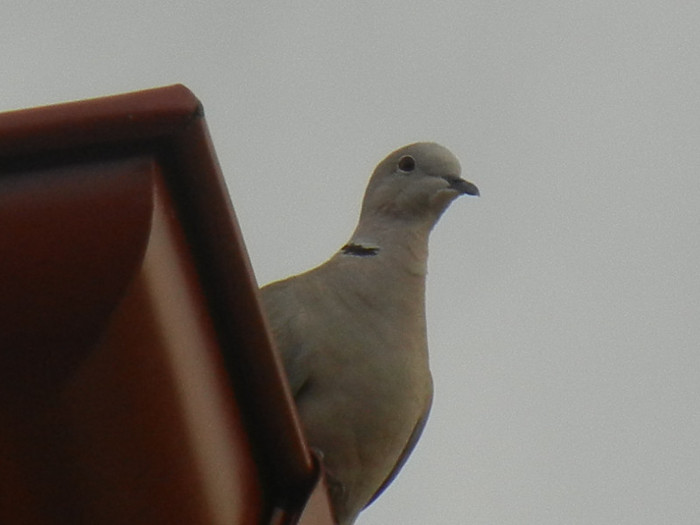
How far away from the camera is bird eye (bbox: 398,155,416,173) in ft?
20.6

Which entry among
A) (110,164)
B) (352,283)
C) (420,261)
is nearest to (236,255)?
(110,164)

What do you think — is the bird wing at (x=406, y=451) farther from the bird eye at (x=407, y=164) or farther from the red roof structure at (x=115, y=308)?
the red roof structure at (x=115, y=308)

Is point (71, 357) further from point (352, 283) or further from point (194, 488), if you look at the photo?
point (352, 283)

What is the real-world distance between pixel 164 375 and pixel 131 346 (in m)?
0.10

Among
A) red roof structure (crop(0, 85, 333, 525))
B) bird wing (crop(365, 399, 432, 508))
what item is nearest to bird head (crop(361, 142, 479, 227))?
bird wing (crop(365, 399, 432, 508))

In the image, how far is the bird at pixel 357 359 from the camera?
4672 millimetres

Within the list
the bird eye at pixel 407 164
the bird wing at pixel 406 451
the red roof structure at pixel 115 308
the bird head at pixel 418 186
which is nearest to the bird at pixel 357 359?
the bird wing at pixel 406 451

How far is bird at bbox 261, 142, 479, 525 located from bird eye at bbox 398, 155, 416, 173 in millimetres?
607

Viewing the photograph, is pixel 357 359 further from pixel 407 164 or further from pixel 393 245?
pixel 407 164

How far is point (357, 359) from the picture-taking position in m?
4.78

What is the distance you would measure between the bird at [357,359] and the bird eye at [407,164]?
0.61 meters

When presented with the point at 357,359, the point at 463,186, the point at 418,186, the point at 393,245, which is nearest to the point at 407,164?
the point at 418,186

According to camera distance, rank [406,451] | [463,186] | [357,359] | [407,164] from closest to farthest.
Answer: [357,359], [406,451], [463,186], [407,164]

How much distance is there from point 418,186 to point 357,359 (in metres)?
1.56
